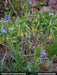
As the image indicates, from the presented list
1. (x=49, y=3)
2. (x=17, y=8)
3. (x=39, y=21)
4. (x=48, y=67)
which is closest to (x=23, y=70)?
(x=48, y=67)

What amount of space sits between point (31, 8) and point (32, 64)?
74.8 inches

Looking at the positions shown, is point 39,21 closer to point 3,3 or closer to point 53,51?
point 53,51

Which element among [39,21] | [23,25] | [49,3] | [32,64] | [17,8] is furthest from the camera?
[49,3]

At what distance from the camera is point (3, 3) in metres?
3.29

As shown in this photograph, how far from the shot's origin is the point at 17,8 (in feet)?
10.4

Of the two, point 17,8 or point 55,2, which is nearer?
point 17,8

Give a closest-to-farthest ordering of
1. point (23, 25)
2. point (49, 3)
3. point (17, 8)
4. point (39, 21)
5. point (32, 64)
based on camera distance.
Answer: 1. point (32, 64)
2. point (23, 25)
3. point (39, 21)
4. point (17, 8)
5. point (49, 3)

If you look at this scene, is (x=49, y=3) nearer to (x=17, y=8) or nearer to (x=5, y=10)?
(x=17, y=8)

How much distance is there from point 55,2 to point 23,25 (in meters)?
2.02

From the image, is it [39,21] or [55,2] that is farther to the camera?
[55,2]

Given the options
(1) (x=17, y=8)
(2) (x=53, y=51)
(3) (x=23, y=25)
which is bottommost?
(2) (x=53, y=51)

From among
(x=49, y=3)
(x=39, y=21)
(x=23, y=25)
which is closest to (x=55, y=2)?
(x=49, y=3)

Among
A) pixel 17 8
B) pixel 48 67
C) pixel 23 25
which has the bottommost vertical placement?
pixel 48 67

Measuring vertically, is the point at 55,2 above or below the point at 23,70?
above
